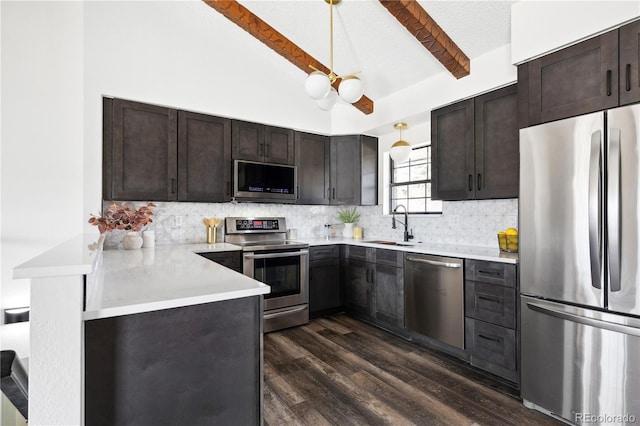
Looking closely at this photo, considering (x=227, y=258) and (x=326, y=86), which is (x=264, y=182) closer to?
(x=227, y=258)

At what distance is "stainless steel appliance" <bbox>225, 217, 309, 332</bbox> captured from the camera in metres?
3.44

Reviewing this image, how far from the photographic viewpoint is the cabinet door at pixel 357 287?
3740 mm

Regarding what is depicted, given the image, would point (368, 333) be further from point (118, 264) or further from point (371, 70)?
→ point (371, 70)

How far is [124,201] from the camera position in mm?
3197

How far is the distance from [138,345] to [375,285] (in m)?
2.80

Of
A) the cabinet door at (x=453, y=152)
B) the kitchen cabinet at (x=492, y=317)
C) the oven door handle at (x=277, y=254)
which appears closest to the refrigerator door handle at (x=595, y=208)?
the kitchen cabinet at (x=492, y=317)

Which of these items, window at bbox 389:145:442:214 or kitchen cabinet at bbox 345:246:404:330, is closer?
kitchen cabinet at bbox 345:246:404:330

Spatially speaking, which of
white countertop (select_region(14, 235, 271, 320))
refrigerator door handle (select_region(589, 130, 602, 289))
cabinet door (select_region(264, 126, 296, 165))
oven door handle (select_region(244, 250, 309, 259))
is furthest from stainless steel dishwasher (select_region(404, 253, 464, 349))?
white countertop (select_region(14, 235, 271, 320))

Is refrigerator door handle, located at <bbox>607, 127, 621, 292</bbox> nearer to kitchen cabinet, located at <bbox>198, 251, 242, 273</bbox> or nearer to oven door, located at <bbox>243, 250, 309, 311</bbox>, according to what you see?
oven door, located at <bbox>243, 250, 309, 311</bbox>

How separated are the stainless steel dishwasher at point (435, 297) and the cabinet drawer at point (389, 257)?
0.26 ft

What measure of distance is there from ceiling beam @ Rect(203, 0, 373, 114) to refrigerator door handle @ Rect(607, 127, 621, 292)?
2.79 meters

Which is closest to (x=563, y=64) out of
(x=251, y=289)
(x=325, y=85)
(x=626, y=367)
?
(x=325, y=85)

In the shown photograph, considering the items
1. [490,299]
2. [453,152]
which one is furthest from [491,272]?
[453,152]

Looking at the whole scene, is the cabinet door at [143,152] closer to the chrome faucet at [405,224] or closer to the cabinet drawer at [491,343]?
Result: the chrome faucet at [405,224]
